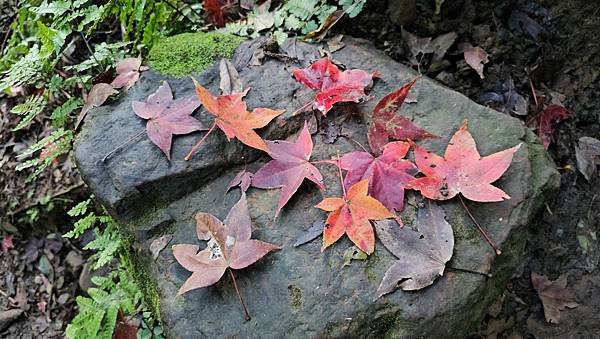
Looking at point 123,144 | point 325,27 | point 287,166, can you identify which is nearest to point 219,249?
point 287,166

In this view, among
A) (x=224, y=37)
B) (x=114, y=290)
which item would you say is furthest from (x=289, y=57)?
(x=114, y=290)

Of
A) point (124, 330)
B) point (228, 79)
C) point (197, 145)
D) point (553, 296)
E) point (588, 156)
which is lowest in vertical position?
point (553, 296)

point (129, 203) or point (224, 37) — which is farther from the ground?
point (224, 37)

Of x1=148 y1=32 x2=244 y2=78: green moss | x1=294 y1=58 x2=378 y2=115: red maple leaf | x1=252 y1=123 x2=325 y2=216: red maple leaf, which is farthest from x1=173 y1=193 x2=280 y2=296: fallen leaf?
x1=148 y1=32 x2=244 y2=78: green moss

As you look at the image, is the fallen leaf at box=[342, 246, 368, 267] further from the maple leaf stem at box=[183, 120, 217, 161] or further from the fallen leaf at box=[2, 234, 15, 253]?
the fallen leaf at box=[2, 234, 15, 253]

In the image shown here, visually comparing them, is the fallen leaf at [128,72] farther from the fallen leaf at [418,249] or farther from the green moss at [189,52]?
the fallen leaf at [418,249]

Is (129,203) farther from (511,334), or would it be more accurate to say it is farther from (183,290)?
(511,334)

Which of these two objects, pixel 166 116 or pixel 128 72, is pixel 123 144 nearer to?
pixel 166 116
